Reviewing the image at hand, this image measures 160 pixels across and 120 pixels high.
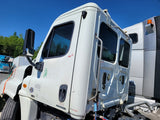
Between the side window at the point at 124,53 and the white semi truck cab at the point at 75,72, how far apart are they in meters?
0.02

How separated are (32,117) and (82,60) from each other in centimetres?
140

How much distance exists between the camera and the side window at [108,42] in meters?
2.08

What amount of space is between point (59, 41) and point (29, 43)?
0.48 m

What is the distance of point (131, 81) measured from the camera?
378 centimetres

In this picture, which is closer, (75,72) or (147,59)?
(75,72)

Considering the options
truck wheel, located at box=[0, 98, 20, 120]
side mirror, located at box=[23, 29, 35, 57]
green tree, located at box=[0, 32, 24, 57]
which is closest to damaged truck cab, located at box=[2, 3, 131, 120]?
side mirror, located at box=[23, 29, 35, 57]

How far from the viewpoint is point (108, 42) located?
2.24 meters

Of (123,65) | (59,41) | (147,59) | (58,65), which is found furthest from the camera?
(147,59)

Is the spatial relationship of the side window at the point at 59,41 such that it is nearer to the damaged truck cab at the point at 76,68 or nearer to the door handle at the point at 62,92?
the damaged truck cab at the point at 76,68

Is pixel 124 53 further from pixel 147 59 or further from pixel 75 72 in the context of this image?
pixel 75 72

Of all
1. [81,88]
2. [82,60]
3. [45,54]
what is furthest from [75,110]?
[45,54]

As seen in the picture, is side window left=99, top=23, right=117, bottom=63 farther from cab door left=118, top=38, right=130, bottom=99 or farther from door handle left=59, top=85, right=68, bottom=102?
door handle left=59, top=85, right=68, bottom=102

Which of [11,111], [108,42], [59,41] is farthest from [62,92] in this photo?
[11,111]

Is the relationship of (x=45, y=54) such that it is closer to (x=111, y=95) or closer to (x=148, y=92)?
(x=111, y=95)
